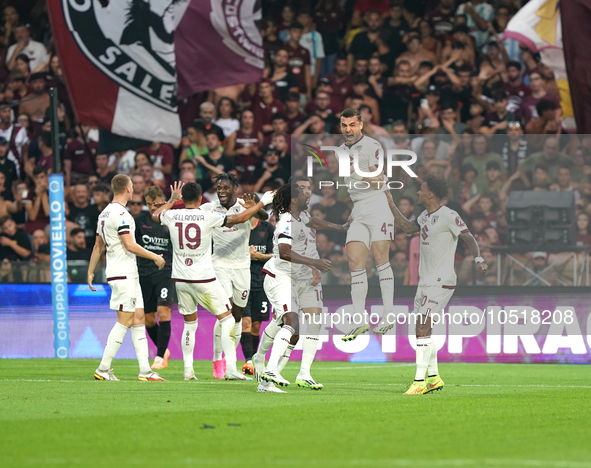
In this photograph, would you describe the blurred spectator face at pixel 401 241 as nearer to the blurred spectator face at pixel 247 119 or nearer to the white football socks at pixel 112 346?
the white football socks at pixel 112 346

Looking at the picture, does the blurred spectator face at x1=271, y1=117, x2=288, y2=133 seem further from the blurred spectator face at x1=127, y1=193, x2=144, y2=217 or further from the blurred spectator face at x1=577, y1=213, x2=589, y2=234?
the blurred spectator face at x1=577, y1=213, x2=589, y2=234

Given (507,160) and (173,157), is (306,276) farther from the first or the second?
(173,157)

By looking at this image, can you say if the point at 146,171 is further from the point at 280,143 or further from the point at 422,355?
the point at 422,355

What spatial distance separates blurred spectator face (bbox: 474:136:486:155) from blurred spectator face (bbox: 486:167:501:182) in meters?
0.33

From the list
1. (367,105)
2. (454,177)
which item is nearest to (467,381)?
(454,177)

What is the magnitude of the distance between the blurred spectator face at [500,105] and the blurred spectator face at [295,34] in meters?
4.51

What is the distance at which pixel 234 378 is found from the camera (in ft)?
38.7

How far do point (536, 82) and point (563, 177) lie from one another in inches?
136

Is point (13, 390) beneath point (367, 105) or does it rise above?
beneath

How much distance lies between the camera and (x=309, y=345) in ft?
34.2

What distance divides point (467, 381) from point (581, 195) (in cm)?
461

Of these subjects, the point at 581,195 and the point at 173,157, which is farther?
the point at 173,157

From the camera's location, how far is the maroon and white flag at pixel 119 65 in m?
16.2

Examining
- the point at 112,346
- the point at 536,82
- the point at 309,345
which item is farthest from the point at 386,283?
the point at 536,82
